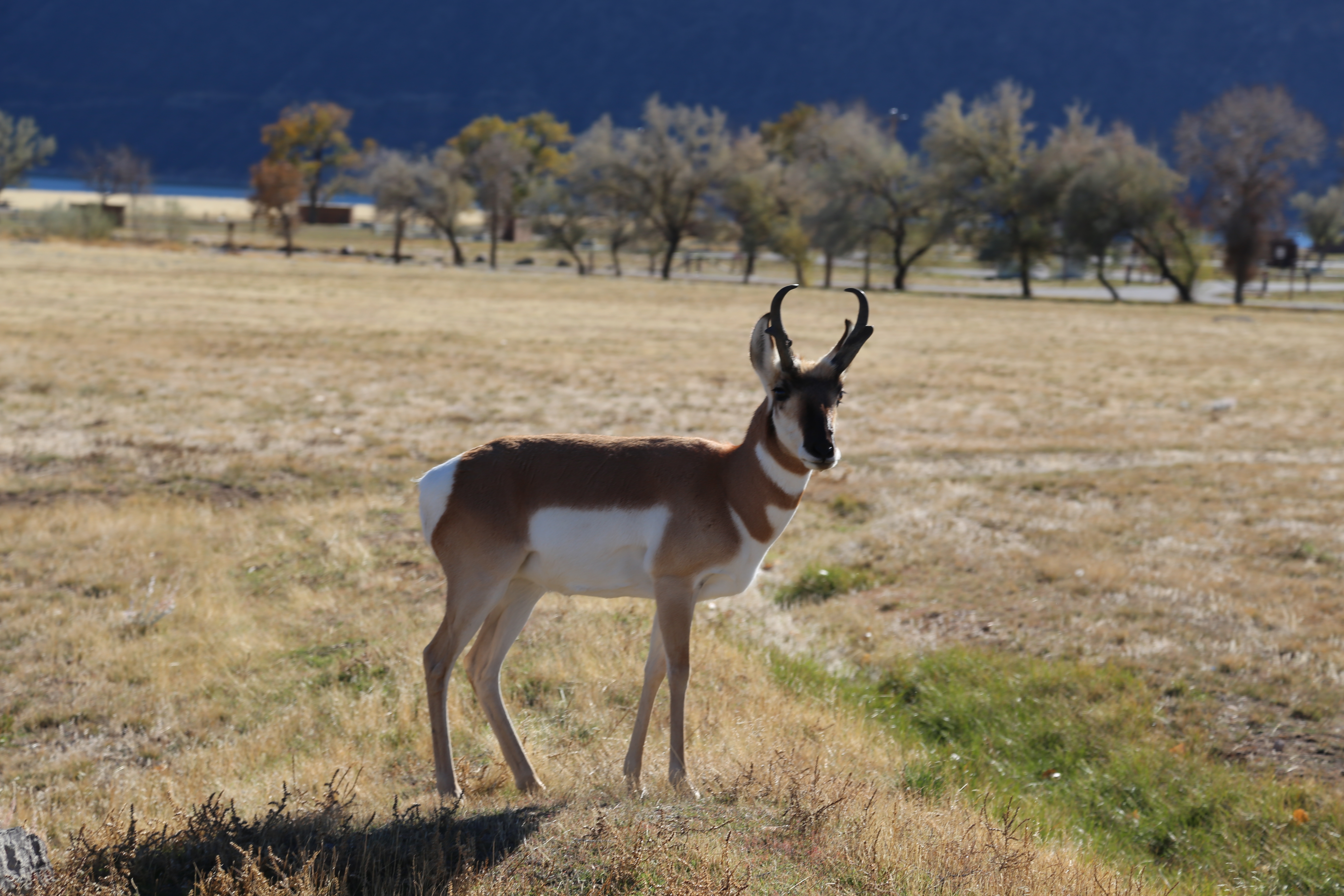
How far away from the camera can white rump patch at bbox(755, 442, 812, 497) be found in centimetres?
552

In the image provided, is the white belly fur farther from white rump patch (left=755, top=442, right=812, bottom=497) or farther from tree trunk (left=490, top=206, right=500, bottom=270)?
tree trunk (left=490, top=206, right=500, bottom=270)

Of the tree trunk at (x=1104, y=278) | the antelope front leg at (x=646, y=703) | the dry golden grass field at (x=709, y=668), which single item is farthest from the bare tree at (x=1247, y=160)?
the antelope front leg at (x=646, y=703)

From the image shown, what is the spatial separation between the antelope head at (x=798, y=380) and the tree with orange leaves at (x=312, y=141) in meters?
145

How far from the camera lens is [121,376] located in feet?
68.2

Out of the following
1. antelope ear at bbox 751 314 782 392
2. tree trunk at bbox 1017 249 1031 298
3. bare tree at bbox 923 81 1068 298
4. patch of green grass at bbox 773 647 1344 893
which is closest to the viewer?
antelope ear at bbox 751 314 782 392

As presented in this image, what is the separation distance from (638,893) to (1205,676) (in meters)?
5.95

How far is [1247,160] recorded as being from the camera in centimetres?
7150

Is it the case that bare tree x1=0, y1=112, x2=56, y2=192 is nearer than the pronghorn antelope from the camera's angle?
No

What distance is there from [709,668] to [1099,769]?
283 cm

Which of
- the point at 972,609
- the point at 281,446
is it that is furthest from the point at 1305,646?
the point at 281,446

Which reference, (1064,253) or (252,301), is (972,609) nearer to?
(252,301)

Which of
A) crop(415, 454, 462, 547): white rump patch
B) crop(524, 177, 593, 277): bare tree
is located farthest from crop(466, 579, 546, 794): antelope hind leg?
crop(524, 177, 593, 277): bare tree

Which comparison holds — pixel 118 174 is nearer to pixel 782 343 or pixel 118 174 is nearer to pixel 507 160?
pixel 507 160

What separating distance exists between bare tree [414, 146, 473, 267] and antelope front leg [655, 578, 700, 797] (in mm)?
81778
